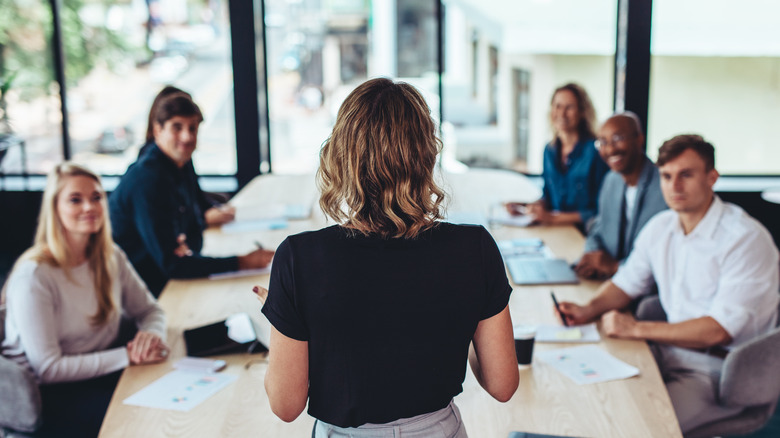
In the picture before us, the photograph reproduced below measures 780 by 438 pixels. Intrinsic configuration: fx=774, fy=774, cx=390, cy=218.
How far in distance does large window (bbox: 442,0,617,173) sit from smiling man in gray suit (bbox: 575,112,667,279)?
270 cm

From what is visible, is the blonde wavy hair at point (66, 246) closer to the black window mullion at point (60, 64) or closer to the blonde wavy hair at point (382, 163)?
the blonde wavy hair at point (382, 163)

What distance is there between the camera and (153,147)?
122 inches

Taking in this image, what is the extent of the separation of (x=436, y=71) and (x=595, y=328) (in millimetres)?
3878

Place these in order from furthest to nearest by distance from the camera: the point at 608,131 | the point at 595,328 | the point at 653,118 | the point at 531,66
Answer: the point at 531,66 < the point at 653,118 < the point at 608,131 < the point at 595,328

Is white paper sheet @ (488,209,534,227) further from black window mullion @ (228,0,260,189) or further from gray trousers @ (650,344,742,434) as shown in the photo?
black window mullion @ (228,0,260,189)

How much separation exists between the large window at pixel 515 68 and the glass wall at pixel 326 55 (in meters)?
0.25

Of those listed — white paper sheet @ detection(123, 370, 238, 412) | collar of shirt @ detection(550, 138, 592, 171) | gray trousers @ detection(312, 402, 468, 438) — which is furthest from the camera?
collar of shirt @ detection(550, 138, 592, 171)

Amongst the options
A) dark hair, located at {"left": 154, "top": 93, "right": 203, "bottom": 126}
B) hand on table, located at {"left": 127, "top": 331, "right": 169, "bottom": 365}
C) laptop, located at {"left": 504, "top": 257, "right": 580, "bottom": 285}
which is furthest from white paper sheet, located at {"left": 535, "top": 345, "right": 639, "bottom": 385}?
dark hair, located at {"left": 154, "top": 93, "right": 203, "bottom": 126}

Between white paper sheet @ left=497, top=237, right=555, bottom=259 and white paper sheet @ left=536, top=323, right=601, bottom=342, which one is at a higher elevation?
white paper sheet @ left=497, top=237, right=555, bottom=259

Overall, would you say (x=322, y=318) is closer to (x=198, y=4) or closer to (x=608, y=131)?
(x=608, y=131)

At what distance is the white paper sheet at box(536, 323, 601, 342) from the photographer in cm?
243

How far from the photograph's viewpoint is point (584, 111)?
4145 millimetres

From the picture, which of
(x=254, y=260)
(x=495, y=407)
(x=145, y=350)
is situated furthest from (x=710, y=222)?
(x=145, y=350)

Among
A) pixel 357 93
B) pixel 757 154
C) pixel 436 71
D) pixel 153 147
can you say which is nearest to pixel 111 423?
pixel 357 93
